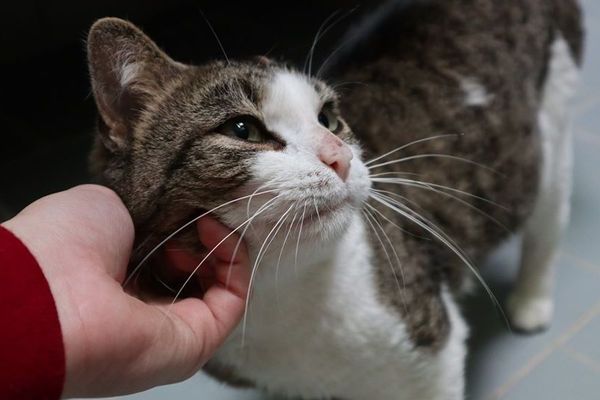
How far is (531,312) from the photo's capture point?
184 cm

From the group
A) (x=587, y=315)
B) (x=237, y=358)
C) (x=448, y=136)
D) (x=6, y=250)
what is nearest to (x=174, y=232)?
(x=6, y=250)

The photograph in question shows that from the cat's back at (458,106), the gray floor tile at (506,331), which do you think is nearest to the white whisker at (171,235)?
the cat's back at (458,106)

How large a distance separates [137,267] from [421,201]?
67 centimetres

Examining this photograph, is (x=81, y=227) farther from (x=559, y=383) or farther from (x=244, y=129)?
(x=559, y=383)

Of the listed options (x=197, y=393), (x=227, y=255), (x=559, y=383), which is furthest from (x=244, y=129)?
(x=559, y=383)

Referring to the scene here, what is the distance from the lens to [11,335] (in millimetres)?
733

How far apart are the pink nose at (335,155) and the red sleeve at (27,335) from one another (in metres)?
0.36

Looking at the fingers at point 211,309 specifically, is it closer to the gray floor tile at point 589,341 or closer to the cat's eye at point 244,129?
the cat's eye at point 244,129

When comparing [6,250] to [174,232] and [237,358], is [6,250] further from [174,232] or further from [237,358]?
[237,358]

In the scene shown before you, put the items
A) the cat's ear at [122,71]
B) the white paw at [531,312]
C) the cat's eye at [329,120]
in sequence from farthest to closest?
the white paw at [531,312], the cat's eye at [329,120], the cat's ear at [122,71]

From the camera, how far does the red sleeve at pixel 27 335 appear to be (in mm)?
730

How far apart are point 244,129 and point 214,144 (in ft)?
0.15

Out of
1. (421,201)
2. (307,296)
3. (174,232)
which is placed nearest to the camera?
(174,232)

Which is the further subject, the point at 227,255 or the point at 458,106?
the point at 458,106
